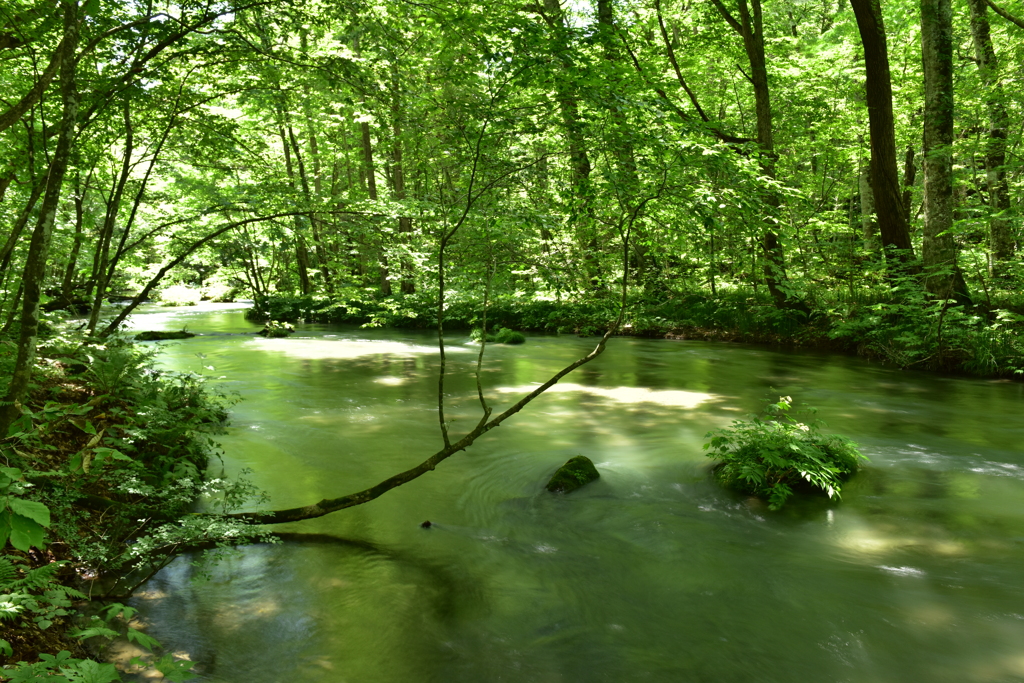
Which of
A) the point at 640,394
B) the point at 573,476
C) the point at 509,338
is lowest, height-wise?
the point at 573,476

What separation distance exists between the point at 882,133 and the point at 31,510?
15784mm

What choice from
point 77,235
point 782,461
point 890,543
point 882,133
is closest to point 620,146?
point 782,461

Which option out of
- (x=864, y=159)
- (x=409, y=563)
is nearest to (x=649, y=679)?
(x=409, y=563)

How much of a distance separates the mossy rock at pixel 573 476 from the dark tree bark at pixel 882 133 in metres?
9.65

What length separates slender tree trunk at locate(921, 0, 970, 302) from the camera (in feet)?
39.0

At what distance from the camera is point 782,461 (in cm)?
609

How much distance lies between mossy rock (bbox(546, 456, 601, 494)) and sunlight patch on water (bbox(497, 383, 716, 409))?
153 inches

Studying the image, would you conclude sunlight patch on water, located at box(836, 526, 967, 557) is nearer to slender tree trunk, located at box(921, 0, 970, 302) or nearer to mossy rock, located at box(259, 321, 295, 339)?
slender tree trunk, located at box(921, 0, 970, 302)

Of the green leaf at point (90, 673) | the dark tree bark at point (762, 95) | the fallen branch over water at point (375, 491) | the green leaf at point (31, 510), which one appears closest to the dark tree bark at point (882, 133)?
the dark tree bark at point (762, 95)

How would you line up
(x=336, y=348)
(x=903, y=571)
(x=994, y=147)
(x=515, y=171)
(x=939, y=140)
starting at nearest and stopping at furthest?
(x=903, y=571), (x=515, y=171), (x=939, y=140), (x=994, y=147), (x=336, y=348)

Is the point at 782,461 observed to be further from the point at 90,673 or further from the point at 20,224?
the point at 20,224

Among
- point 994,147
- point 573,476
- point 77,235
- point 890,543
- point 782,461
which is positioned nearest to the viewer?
point 890,543

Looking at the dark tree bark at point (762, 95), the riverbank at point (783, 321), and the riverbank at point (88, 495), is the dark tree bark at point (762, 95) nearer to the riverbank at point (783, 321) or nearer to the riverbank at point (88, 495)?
the riverbank at point (783, 321)

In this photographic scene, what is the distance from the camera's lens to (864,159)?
1783 centimetres
